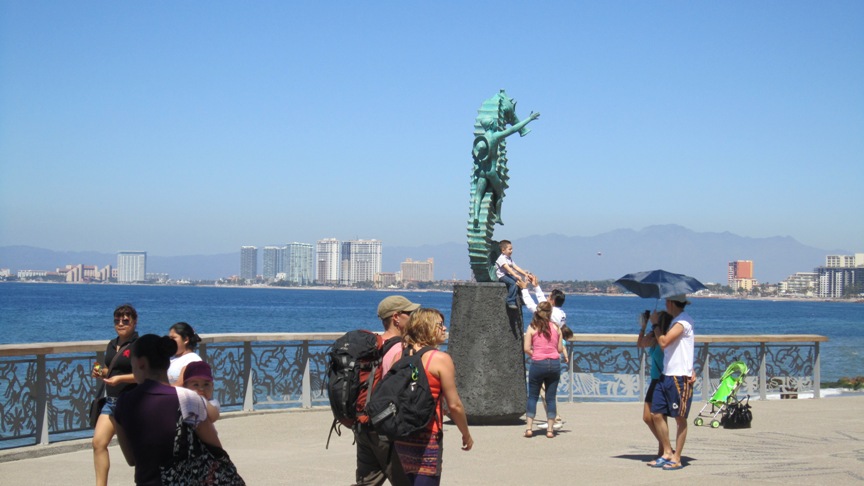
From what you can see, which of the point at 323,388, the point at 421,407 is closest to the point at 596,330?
the point at 323,388

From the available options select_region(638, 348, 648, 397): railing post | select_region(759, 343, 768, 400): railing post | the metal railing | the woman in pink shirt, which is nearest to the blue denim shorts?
the metal railing

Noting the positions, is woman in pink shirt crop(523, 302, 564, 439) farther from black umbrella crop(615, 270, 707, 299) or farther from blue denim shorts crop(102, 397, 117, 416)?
blue denim shorts crop(102, 397, 117, 416)

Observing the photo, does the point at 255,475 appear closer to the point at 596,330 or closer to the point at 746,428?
the point at 746,428

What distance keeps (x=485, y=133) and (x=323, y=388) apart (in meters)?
4.24

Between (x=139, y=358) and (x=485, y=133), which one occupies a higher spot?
(x=485, y=133)

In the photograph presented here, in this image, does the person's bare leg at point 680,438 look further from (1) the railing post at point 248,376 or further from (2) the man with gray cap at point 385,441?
(1) the railing post at point 248,376

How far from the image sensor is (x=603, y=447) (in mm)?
11805

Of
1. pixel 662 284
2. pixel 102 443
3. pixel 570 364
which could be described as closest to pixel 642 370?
pixel 570 364

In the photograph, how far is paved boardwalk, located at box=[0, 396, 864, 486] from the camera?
976cm

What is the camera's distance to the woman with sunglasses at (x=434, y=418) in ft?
20.9

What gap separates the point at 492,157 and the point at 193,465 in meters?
9.08

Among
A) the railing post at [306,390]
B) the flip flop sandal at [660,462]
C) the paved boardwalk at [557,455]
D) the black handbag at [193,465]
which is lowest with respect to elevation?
the paved boardwalk at [557,455]

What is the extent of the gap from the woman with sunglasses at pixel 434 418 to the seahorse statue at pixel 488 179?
23.9 feet

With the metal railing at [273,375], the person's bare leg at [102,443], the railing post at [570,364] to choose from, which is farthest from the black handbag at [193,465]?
the railing post at [570,364]
